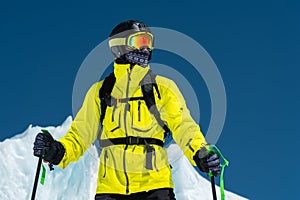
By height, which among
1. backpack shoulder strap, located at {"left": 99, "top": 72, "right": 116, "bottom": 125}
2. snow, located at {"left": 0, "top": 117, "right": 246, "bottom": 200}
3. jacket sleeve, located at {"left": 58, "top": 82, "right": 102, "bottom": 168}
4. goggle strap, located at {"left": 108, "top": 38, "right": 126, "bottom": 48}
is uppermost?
snow, located at {"left": 0, "top": 117, "right": 246, "bottom": 200}

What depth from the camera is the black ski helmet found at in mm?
5867

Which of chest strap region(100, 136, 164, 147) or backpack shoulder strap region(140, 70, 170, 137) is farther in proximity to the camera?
backpack shoulder strap region(140, 70, 170, 137)

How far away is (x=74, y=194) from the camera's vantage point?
38906 millimetres

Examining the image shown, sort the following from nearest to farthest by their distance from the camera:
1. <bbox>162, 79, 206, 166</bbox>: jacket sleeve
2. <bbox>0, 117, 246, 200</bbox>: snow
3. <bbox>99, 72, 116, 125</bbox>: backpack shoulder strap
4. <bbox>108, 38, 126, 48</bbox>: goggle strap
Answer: <bbox>162, 79, 206, 166</bbox>: jacket sleeve < <bbox>99, 72, 116, 125</bbox>: backpack shoulder strap < <bbox>108, 38, 126, 48</bbox>: goggle strap < <bbox>0, 117, 246, 200</bbox>: snow

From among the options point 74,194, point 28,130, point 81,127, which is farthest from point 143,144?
point 28,130

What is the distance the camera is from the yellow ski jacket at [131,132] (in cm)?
511

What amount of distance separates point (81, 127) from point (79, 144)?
19cm

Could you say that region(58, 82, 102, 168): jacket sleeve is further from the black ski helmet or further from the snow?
the snow

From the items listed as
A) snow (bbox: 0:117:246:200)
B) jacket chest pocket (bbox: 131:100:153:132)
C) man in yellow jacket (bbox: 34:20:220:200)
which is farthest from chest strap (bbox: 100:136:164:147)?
snow (bbox: 0:117:246:200)

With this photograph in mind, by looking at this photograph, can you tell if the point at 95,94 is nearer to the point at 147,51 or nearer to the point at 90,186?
the point at 147,51

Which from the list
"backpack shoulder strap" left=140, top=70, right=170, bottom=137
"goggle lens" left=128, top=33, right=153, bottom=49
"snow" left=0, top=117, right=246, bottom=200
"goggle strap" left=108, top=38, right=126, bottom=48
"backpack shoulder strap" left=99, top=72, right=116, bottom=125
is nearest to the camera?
"backpack shoulder strap" left=140, top=70, right=170, bottom=137

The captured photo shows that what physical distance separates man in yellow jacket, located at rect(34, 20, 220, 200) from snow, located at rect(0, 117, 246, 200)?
31.1 m

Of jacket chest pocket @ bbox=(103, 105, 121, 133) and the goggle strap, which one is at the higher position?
the goggle strap

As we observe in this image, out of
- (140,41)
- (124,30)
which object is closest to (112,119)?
(140,41)
